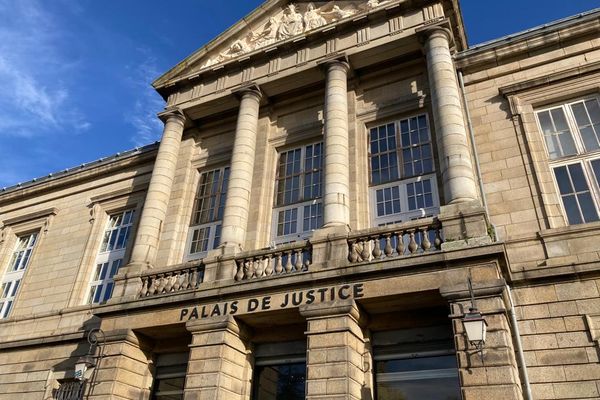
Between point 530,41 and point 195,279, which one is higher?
point 530,41

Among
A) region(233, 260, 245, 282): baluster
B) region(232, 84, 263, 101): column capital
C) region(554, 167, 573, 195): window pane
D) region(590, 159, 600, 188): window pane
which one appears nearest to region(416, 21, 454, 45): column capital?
region(554, 167, 573, 195): window pane

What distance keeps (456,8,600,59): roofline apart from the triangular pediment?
183 inches

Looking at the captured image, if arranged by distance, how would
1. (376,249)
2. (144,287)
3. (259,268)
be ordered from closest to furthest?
(376,249), (259,268), (144,287)

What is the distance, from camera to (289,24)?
18250 millimetres

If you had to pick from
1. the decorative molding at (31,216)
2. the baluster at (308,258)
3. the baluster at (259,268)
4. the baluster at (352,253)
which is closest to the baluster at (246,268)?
the baluster at (259,268)

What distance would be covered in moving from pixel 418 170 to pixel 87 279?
1288cm

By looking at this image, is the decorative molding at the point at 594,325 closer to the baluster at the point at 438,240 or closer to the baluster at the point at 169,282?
the baluster at the point at 438,240

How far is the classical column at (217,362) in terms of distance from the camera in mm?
11430

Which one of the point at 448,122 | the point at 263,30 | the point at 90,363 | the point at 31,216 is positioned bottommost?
the point at 90,363

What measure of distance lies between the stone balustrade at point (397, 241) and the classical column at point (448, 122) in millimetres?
933

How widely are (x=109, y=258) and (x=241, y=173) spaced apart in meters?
7.17

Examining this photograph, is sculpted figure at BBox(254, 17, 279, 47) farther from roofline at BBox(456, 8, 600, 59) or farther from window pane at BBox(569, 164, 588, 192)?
window pane at BBox(569, 164, 588, 192)

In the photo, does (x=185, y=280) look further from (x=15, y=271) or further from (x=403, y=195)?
(x=15, y=271)

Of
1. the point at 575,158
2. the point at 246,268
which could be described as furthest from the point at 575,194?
the point at 246,268
